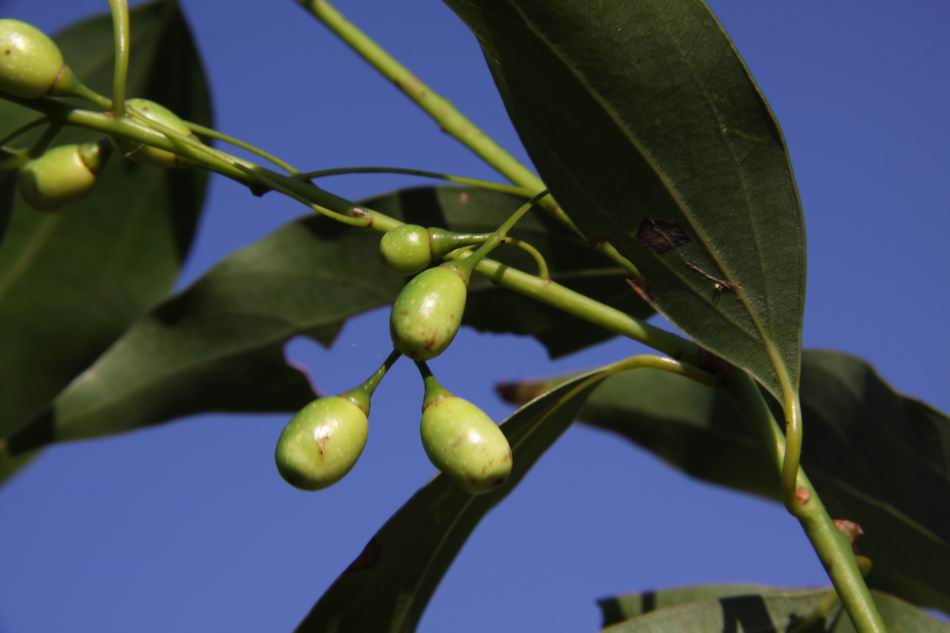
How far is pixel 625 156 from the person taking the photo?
3.54 ft

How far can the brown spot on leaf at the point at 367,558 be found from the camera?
1.29m

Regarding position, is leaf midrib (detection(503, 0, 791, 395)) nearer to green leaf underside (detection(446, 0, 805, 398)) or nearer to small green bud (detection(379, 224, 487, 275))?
green leaf underside (detection(446, 0, 805, 398))

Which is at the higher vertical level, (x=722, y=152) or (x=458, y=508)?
(x=722, y=152)

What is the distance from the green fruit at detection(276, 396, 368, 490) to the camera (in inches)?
38.0

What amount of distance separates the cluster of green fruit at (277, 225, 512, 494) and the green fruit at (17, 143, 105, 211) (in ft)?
1.03

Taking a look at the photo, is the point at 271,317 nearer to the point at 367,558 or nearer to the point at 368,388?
the point at 367,558

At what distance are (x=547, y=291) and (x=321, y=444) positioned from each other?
247 mm

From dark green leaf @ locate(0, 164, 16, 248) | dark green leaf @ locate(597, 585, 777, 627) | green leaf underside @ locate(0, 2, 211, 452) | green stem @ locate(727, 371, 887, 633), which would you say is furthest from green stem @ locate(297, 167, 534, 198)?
green leaf underside @ locate(0, 2, 211, 452)

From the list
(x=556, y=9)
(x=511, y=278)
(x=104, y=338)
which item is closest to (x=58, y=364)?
(x=104, y=338)

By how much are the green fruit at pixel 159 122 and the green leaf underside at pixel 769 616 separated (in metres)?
0.67

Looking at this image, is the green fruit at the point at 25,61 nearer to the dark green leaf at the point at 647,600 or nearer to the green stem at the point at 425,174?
the green stem at the point at 425,174

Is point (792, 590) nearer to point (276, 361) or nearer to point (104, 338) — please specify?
point (276, 361)

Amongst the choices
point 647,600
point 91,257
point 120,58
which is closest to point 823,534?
point 647,600

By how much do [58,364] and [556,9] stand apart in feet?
4.33
